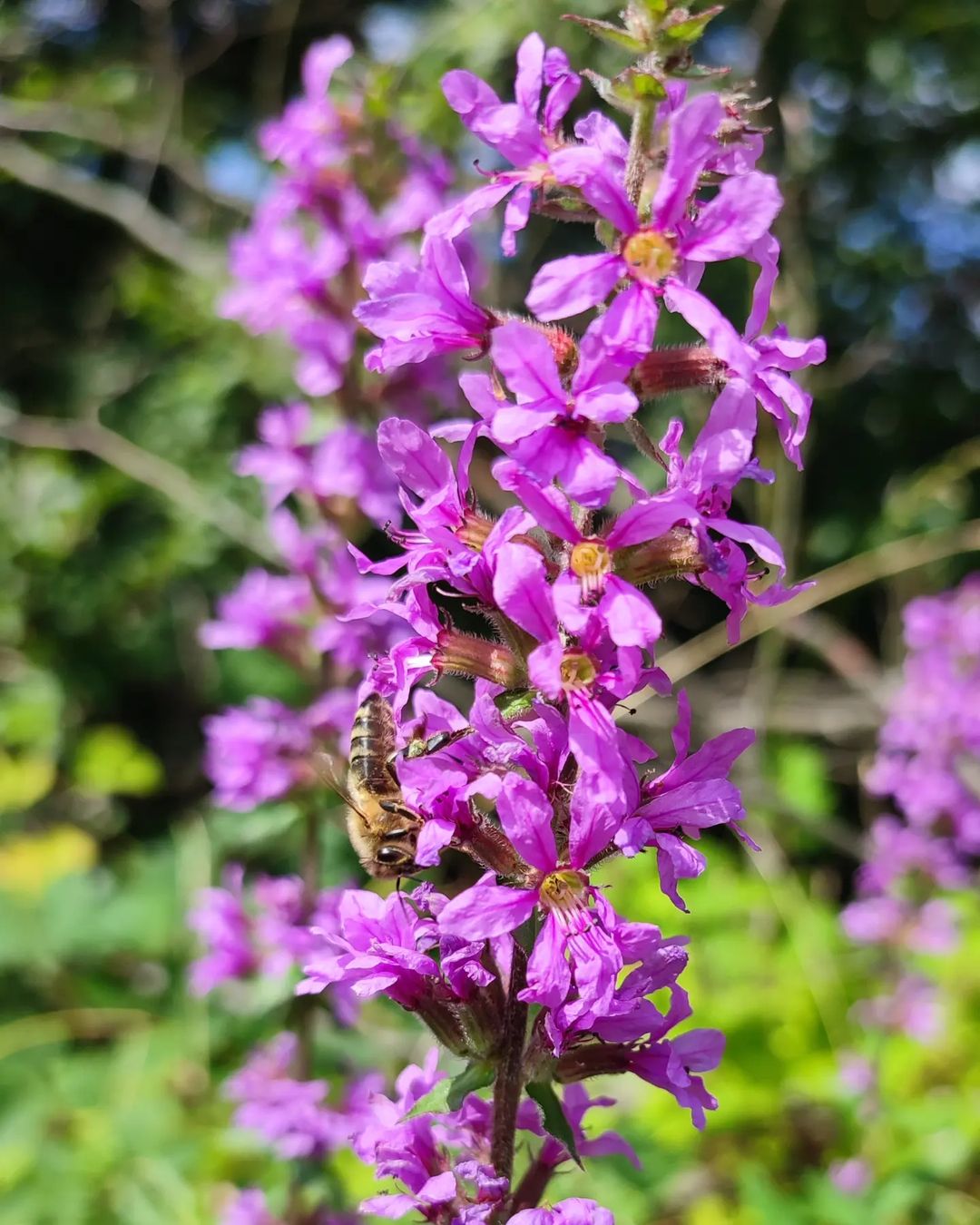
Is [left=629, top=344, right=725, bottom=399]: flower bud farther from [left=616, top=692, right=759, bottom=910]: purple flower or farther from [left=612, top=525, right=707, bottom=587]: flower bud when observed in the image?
[left=616, top=692, right=759, bottom=910]: purple flower

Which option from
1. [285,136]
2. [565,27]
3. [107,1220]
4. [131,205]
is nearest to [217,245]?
[131,205]

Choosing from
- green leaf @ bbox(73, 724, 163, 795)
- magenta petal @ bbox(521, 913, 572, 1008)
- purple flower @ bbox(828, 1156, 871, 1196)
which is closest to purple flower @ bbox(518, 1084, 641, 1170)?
magenta petal @ bbox(521, 913, 572, 1008)

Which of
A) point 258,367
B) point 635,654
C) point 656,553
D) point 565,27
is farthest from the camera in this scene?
point 258,367

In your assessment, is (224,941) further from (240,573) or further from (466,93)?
(240,573)

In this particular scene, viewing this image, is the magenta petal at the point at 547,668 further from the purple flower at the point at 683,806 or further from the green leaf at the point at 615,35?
the green leaf at the point at 615,35

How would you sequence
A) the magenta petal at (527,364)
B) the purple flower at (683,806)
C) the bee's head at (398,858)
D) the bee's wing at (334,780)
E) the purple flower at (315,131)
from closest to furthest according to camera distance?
the magenta petal at (527,364)
the purple flower at (683,806)
the bee's head at (398,858)
the bee's wing at (334,780)
the purple flower at (315,131)

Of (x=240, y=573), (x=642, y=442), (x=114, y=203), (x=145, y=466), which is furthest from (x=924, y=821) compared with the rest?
(x=114, y=203)

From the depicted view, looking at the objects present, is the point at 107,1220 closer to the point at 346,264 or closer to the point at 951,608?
the point at 346,264

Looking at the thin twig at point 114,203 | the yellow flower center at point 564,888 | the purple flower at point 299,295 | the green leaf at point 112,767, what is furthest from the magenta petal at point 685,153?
the green leaf at point 112,767
